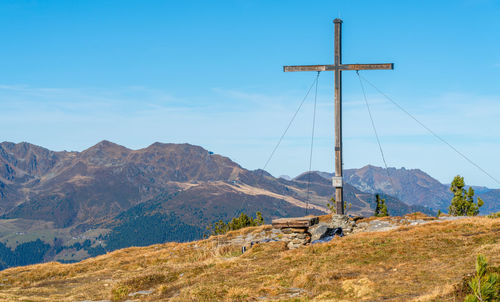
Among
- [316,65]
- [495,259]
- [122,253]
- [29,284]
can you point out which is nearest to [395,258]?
[495,259]

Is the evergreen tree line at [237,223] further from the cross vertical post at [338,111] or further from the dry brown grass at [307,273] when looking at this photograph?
the dry brown grass at [307,273]

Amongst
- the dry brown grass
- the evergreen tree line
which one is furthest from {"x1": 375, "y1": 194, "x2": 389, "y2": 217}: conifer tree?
the dry brown grass

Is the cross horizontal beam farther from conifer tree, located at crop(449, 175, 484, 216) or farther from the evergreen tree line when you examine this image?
the evergreen tree line

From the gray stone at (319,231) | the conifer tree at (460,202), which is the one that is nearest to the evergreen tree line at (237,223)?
the conifer tree at (460,202)

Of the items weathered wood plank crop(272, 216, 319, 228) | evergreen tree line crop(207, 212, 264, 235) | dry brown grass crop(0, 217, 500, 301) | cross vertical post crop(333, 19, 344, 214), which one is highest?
cross vertical post crop(333, 19, 344, 214)

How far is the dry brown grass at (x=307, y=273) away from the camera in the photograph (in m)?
17.9

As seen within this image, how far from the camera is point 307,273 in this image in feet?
68.0

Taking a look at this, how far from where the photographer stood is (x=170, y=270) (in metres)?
25.6

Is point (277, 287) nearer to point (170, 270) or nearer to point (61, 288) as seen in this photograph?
point (170, 270)

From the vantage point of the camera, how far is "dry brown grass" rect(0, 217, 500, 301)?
706 inches

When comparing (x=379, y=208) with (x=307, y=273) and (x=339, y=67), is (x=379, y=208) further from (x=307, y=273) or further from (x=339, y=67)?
(x=307, y=273)

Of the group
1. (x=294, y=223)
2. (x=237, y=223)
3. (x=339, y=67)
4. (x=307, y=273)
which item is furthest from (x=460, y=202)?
(x=307, y=273)

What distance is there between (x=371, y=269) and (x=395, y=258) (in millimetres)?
2189

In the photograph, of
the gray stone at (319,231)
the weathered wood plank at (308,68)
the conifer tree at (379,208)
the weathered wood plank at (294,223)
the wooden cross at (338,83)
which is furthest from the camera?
the conifer tree at (379,208)
